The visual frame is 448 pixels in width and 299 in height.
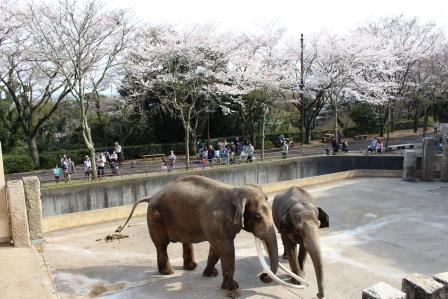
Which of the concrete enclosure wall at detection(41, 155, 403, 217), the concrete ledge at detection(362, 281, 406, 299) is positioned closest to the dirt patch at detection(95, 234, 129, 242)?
the concrete enclosure wall at detection(41, 155, 403, 217)

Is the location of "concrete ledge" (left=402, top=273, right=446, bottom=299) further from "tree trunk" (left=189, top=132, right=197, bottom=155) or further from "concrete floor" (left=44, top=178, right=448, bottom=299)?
"tree trunk" (left=189, top=132, right=197, bottom=155)

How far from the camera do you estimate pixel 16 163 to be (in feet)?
79.7

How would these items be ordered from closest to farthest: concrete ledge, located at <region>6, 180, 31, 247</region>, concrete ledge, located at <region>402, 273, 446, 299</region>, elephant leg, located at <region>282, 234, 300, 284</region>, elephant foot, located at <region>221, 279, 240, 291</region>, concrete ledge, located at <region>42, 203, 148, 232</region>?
concrete ledge, located at <region>402, 273, 446, 299</region>, elephant foot, located at <region>221, 279, 240, 291</region>, elephant leg, located at <region>282, 234, 300, 284</region>, concrete ledge, located at <region>6, 180, 31, 247</region>, concrete ledge, located at <region>42, 203, 148, 232</region>

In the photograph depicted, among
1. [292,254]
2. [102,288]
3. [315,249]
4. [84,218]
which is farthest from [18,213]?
[315,249]

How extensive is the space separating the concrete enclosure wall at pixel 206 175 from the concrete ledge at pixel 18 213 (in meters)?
6.58

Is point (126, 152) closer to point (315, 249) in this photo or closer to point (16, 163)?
point (16, 163)

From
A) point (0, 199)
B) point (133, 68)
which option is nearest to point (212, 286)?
point (0, 199)

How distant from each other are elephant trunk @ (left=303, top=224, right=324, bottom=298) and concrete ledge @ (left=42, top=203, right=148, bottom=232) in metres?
8.86

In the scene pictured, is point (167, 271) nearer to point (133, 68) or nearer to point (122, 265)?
point (122, 265)

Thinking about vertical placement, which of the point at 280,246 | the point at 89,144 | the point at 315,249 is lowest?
the point at 280,246

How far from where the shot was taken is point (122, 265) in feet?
32.3

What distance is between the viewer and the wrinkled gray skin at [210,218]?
24.6 feet

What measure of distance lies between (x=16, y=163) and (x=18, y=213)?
1610 centimetres

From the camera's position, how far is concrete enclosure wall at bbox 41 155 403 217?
16.9 m
